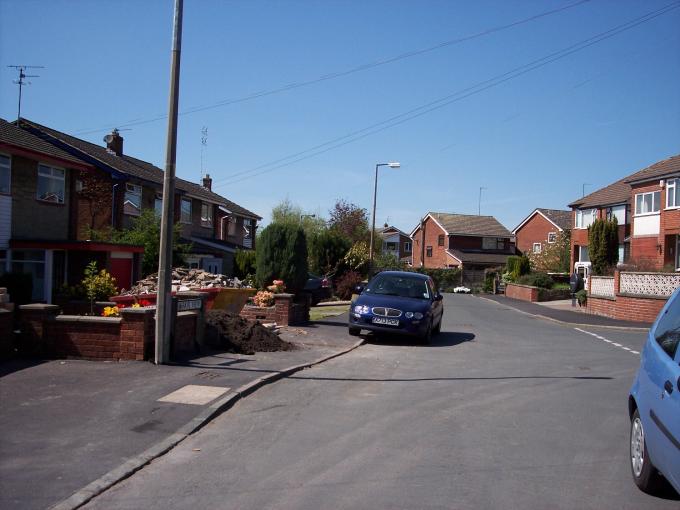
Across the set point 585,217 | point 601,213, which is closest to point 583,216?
point 585,217

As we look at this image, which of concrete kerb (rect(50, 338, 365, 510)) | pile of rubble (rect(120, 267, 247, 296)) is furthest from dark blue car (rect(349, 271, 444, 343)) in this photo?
pile of rubble (rect(120, 267, 247, 296))

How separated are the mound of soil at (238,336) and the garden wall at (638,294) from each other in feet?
54.5

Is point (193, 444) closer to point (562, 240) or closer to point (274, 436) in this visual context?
point (274, 436)

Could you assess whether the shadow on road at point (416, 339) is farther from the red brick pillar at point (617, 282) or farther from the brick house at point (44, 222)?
the red brick pillar at point (617, 282)

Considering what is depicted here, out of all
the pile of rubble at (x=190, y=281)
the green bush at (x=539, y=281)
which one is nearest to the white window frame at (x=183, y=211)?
the pile of rubble at (x=190, y=281)

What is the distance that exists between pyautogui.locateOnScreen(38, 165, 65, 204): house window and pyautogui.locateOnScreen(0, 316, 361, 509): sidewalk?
13.3 metres

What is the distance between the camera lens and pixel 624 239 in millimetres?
40844

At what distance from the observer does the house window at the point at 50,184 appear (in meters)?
21.1

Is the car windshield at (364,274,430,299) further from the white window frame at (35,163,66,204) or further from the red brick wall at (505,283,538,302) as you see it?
the red brick wall at (505,283,538,302)

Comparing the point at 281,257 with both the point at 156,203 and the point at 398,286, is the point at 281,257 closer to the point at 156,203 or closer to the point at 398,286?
the point at 398,286

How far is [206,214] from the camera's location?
39312mm

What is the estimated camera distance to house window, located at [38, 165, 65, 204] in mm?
21109

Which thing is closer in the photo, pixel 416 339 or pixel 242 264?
pixel 416 339

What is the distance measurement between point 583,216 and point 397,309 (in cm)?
3546
